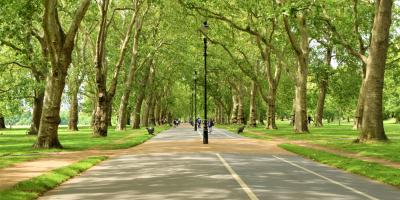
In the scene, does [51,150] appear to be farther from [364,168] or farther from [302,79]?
[302,79]

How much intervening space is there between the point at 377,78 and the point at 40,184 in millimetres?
20978

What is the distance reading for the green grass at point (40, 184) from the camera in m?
11.3

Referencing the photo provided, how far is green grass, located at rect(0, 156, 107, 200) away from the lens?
37.2 ft

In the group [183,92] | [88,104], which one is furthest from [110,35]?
[183,92]

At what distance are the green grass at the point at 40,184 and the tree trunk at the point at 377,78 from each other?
670 inches

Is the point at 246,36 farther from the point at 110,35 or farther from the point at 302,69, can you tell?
the point at 302,69

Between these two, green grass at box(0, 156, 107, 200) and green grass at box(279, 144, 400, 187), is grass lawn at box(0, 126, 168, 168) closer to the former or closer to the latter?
green grass at box(0, 156, 107, 200)

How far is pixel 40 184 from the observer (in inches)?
510

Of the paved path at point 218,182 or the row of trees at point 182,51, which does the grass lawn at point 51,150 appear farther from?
the paved path at point 218,182

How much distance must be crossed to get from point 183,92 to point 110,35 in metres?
83.0

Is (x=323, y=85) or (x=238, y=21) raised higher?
(x=238, y=21)

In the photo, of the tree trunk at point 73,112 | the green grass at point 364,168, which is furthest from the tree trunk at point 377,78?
the tree trunk at point 73,112

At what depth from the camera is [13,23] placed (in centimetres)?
2895

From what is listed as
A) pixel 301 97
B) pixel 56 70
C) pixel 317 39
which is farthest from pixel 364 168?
pixel 317 39
